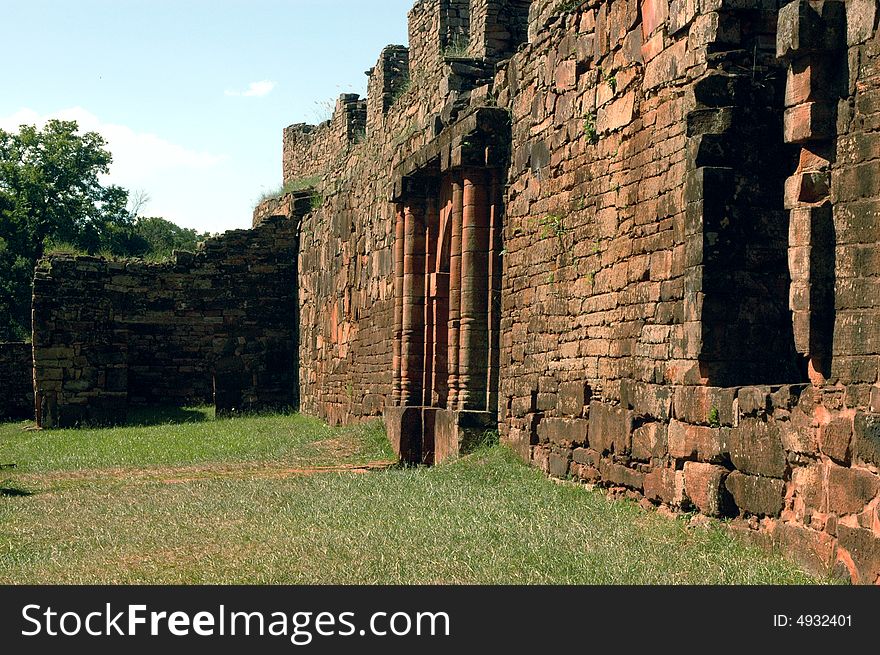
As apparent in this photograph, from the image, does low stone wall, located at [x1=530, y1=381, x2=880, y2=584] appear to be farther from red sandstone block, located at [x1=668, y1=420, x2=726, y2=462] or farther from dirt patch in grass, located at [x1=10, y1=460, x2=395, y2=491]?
dirt patch in grass, located at [x1=10, y1=460, x2=395, y2=491]

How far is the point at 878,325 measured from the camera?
6.29 meters

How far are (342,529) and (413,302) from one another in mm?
6917

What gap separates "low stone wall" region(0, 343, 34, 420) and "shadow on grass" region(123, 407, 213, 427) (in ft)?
11.7

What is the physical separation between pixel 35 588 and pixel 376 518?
3.33 metres

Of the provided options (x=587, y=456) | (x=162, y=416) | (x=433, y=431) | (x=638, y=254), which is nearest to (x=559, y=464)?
(x=587, y=456)

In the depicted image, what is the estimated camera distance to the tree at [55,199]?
129 ft

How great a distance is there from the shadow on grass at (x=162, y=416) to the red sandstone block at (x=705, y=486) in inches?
599

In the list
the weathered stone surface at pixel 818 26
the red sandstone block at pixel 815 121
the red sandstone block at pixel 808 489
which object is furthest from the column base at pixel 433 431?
the weathered stone surface at pixel 818 26

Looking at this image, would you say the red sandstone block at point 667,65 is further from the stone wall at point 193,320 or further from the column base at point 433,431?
the stone wall at point 193,320

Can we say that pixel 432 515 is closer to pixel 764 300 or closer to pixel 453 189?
pixel 764 300

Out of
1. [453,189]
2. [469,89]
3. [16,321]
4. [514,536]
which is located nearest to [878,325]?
[514,536]

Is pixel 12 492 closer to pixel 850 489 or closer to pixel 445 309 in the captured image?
pixel 445 309

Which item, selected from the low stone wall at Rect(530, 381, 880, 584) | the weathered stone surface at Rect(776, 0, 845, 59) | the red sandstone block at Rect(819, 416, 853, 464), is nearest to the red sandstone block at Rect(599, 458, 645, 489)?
the low stone wall at Rect(530, 381, 880, 584)

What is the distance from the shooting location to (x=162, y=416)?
22.9 m
